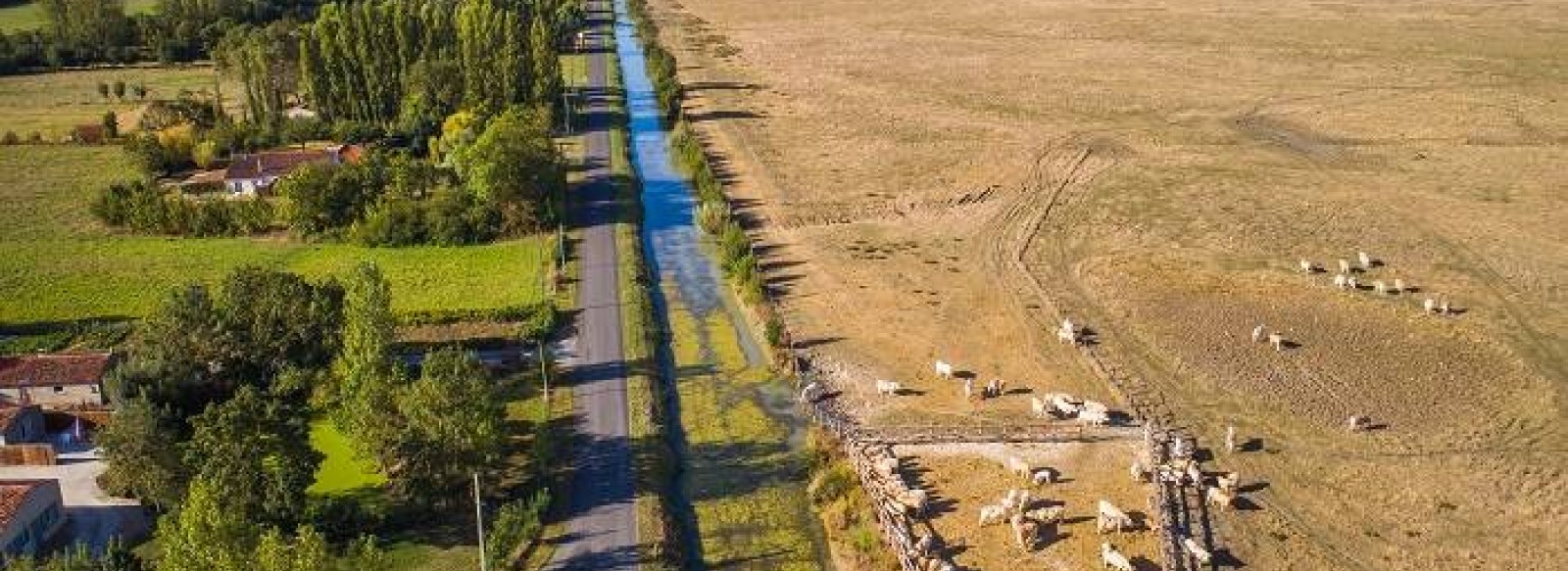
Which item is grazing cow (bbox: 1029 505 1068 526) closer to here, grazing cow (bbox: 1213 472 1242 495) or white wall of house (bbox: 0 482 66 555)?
grazing cow (bbox: 1213 472 1242 495)

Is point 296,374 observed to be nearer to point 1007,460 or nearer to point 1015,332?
point 1007,460

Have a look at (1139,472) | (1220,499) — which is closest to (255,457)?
(1139,472)

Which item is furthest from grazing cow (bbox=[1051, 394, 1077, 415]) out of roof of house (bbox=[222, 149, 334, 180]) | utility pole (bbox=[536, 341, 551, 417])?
roof of house (bbox=[222, 149, 334, 180])

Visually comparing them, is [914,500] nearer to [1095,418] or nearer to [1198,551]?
[1198,551]

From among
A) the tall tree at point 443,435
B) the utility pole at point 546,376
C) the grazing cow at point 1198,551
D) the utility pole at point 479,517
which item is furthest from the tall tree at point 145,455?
the grazing cow at point 1198,551

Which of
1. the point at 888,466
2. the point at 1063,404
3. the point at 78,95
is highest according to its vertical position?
the point at 78,95
